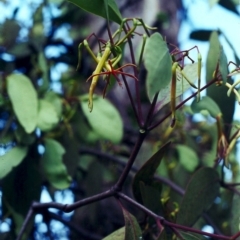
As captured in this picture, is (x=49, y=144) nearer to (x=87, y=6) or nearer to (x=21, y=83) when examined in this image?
(x=21, y=83)

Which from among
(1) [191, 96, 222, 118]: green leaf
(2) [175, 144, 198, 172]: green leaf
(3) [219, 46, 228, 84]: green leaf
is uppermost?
(3) [219, 46, 228, 84]: green leaf

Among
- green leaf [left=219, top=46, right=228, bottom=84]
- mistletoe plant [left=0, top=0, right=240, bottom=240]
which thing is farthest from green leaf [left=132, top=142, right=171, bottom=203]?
green leaf [left=219, top=46, right=228, bottom=84]

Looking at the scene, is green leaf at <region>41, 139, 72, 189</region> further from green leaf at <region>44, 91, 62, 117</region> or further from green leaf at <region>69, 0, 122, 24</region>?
green leaf at <region>69, 0, 122, 24</region>

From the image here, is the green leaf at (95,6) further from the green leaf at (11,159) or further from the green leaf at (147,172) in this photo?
the green leaf at (11,159)

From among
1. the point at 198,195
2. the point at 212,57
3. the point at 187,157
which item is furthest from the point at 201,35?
the point at 198,195

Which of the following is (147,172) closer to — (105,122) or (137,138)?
(137,138)

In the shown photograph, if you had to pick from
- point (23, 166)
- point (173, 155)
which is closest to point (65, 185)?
point (23, 166)
